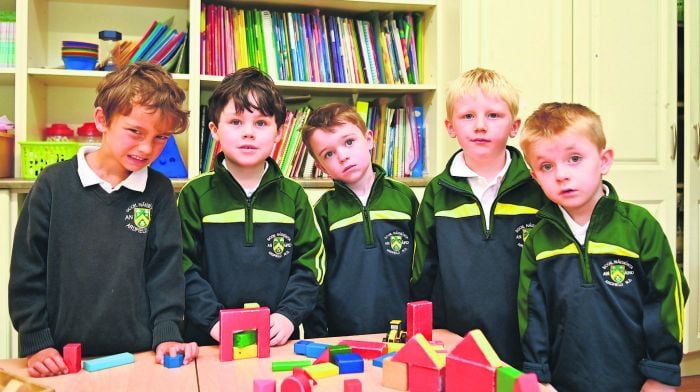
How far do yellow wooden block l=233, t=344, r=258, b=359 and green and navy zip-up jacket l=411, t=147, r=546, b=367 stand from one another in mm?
570

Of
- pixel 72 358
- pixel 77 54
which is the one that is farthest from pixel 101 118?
pixel 77 54

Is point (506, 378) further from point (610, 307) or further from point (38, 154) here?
point (38, 154)

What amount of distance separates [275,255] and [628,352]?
0.85 metres

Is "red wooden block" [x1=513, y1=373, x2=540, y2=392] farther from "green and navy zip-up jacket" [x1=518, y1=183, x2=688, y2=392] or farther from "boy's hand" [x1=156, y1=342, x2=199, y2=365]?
"boy's hand" [x1=156, y1=342, x2=199, y2=365]

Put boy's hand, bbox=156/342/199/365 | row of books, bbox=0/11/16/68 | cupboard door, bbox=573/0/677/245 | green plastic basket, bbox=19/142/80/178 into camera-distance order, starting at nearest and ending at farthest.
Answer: boy's hand, bbox=156/342/199/365, green plastic basket, bbox=19/142/80/178, row of books, bbox=0/11/16/68, cupboard door, bbox=573/0/677/245

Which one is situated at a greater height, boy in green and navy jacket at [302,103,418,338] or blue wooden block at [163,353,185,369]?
boy in green and navy jacket at [302,103,418,338]

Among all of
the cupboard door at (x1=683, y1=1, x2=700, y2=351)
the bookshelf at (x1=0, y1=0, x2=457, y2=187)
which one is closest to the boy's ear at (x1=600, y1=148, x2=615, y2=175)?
the bookshelf at (x1=0, y1=0, x2=457, y2=187)

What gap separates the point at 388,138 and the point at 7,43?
1.66m

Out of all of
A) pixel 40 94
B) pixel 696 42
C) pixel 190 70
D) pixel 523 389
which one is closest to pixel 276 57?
pixel 190 70

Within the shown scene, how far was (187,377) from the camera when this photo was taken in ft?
3.67

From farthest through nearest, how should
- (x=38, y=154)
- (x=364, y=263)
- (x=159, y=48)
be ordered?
(x=159, y=48) < (x=38, y=154) < (x=364, y=263)

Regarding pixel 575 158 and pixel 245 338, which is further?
pixel 575 158

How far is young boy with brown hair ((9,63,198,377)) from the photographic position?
1.29 m

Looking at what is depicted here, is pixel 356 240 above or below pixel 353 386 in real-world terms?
above
